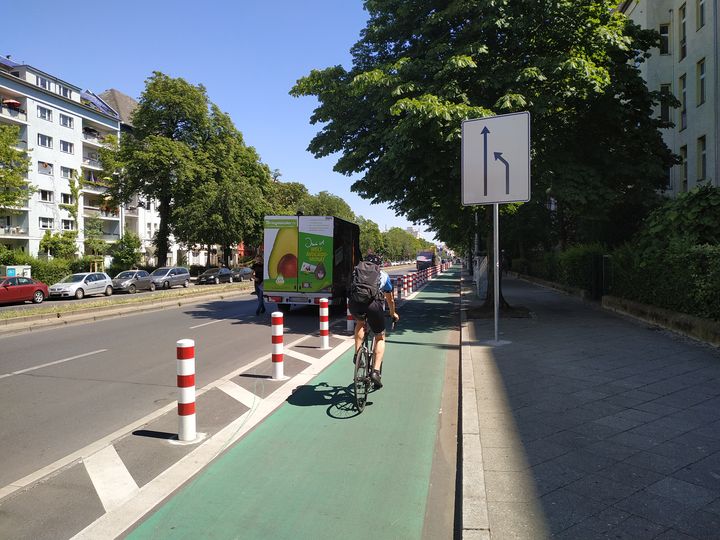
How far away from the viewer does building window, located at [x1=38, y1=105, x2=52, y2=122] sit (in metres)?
49.0

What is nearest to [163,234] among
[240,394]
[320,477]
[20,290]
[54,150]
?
[54,150]

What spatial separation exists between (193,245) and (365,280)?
42.3m

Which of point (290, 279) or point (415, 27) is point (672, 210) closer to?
point (415, 27)

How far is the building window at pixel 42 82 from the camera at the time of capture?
163 ft

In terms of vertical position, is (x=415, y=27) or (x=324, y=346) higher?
(x=415, y=27)

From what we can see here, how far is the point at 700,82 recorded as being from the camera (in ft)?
75.3

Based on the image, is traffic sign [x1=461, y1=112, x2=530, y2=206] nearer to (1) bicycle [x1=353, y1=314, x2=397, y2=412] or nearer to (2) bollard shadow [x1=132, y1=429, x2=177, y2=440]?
(1) bicycle [x1=353, y1=314, x2=397, y2=412]

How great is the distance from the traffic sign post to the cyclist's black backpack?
372 cm

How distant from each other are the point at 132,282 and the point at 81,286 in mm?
4085

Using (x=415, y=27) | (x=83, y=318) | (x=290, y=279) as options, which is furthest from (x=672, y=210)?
(x=83, y=318)

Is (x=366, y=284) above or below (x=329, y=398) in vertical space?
above

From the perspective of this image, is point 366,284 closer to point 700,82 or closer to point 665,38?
point 700,82

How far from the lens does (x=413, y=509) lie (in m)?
3.53

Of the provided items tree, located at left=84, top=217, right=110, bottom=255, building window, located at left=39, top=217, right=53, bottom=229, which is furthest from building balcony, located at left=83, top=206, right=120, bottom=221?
tree, located at left=84, top=217, right=110, bottom=255
